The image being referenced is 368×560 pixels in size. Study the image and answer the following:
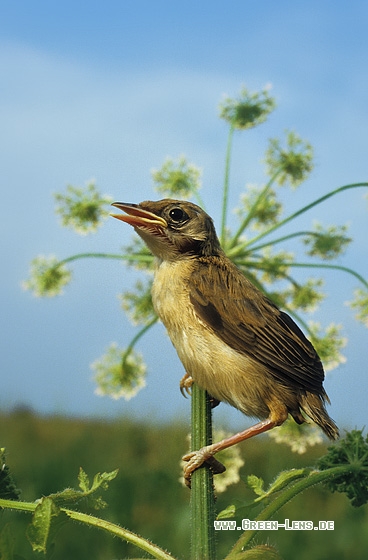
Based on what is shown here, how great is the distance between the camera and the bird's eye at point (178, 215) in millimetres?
2344

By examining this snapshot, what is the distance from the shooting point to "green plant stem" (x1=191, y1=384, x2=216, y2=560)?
1.61 meters

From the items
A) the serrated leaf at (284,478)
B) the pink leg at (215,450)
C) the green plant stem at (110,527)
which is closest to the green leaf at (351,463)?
the serrated leaf at (284,478)

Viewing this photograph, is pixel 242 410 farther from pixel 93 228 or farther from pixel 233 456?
pixel 93 228

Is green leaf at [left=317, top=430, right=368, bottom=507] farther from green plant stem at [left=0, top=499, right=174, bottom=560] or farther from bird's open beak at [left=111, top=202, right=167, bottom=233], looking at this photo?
bird's open beak at [left=111, top=202, right=167, bottom=233]

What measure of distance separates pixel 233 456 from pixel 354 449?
90 centimetres

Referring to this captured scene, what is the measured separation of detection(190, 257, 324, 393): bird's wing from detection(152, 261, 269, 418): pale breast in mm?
31

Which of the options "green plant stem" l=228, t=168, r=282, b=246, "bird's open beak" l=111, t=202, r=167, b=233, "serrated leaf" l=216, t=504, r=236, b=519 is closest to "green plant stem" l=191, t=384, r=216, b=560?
"serrated leaf" l=216, t=504, r=236, b=519

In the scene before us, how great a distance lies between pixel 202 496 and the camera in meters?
1.65

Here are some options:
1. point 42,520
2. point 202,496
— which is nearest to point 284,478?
point 202,496

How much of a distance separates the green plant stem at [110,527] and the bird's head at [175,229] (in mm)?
998

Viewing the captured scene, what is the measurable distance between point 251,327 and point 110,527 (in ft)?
2.92

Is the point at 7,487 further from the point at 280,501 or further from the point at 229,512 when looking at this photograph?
the point at 280,501

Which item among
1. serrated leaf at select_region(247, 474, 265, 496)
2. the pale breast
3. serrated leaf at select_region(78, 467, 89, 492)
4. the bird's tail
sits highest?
the pale breast

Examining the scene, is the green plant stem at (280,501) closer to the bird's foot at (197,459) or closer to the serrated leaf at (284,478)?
the serrated leaf at (284,478)
